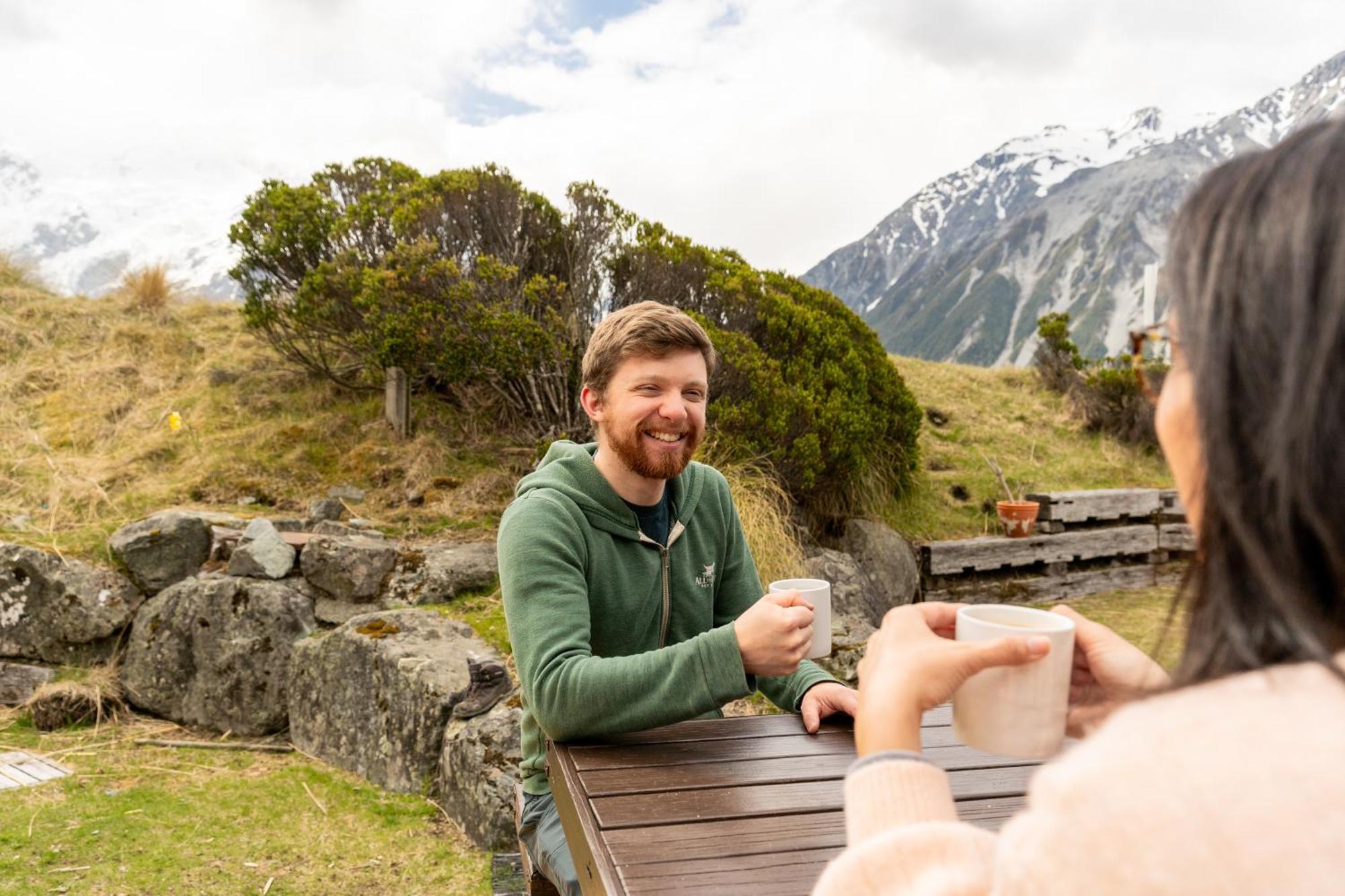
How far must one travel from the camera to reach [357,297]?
22.2ft

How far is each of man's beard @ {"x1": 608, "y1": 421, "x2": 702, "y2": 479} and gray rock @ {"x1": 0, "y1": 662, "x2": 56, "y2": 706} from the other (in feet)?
14.7

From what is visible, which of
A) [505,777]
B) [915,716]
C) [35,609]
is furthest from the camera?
[35,609]

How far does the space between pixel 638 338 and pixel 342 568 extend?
142 inches

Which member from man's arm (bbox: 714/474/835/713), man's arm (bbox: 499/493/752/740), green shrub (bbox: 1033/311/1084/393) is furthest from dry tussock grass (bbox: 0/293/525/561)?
green shrub (bbox: 1033/311/1084/393)

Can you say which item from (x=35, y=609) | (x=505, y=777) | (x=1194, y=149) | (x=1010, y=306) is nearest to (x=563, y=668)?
(x=505, y=777)

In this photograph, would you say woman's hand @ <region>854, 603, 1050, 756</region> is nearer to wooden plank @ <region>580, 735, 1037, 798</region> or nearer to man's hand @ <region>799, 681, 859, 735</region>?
wooden plank @ <region>580, 735, 1037, 798</region>

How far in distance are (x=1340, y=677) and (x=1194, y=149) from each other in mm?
187947

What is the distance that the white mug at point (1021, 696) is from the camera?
101cm

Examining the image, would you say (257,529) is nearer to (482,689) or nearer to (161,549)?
(161,549)

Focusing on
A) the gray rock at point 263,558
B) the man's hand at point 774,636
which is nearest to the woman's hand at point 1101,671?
the man's hand at point 774,636

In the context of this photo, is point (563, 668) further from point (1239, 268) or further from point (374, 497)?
point (374, 497)

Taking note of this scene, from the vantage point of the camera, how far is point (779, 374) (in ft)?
21.2

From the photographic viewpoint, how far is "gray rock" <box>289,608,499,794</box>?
3996 millimetres

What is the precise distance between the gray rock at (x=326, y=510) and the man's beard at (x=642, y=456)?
4614 mm
